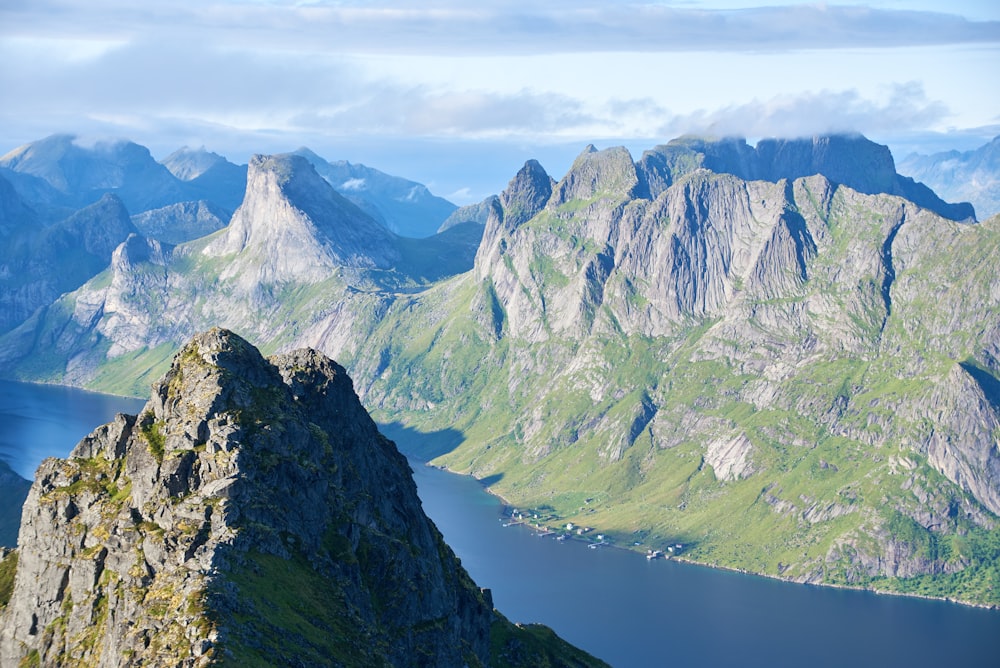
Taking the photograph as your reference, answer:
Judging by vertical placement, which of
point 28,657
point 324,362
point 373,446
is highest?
point 324,362

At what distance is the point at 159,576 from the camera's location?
440 ft

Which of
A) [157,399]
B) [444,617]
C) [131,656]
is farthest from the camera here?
[444,617]

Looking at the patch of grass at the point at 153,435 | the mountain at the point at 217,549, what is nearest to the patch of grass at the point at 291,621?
the mountain at the point at 217,549

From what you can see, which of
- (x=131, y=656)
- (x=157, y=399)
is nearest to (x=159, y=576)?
(x=131, y=656)

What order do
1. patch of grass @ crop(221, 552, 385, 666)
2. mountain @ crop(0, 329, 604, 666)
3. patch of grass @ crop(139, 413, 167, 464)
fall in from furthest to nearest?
patch of grass @ crop(139, 413, 167, 464) → mountain @ crop(0, 329, 604, 666) → patch of grass @ crop(221, 552, 385, 666)

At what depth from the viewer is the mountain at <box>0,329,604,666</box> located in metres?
130

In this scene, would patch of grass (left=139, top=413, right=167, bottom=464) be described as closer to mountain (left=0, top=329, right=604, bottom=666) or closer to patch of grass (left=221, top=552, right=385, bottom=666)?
mountain (left=0, top=329, right=604, bottom=666)

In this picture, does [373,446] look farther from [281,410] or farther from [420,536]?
[281,410]

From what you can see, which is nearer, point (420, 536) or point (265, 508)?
point (265, 508)

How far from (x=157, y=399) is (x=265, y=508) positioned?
81.9 feet

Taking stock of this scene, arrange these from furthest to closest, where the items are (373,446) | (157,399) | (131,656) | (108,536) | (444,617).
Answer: (373,446) < (444,617) < (157,399) < (108,536) < (131,656)

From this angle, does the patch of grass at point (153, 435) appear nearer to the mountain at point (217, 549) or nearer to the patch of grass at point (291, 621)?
the mountain at point (217, 549)

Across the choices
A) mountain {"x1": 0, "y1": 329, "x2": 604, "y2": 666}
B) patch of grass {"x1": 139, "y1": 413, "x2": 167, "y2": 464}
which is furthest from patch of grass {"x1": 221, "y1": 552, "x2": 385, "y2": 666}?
patch of grass {"x1": 139, "y1": 413, "x2": 167, "y2": 464}

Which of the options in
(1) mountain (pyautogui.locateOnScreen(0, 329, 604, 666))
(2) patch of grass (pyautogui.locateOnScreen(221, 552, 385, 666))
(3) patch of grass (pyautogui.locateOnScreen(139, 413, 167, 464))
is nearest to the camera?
(2) patch of grass (pyautogui.locateOnScreen(221, 552, 385, 666))
